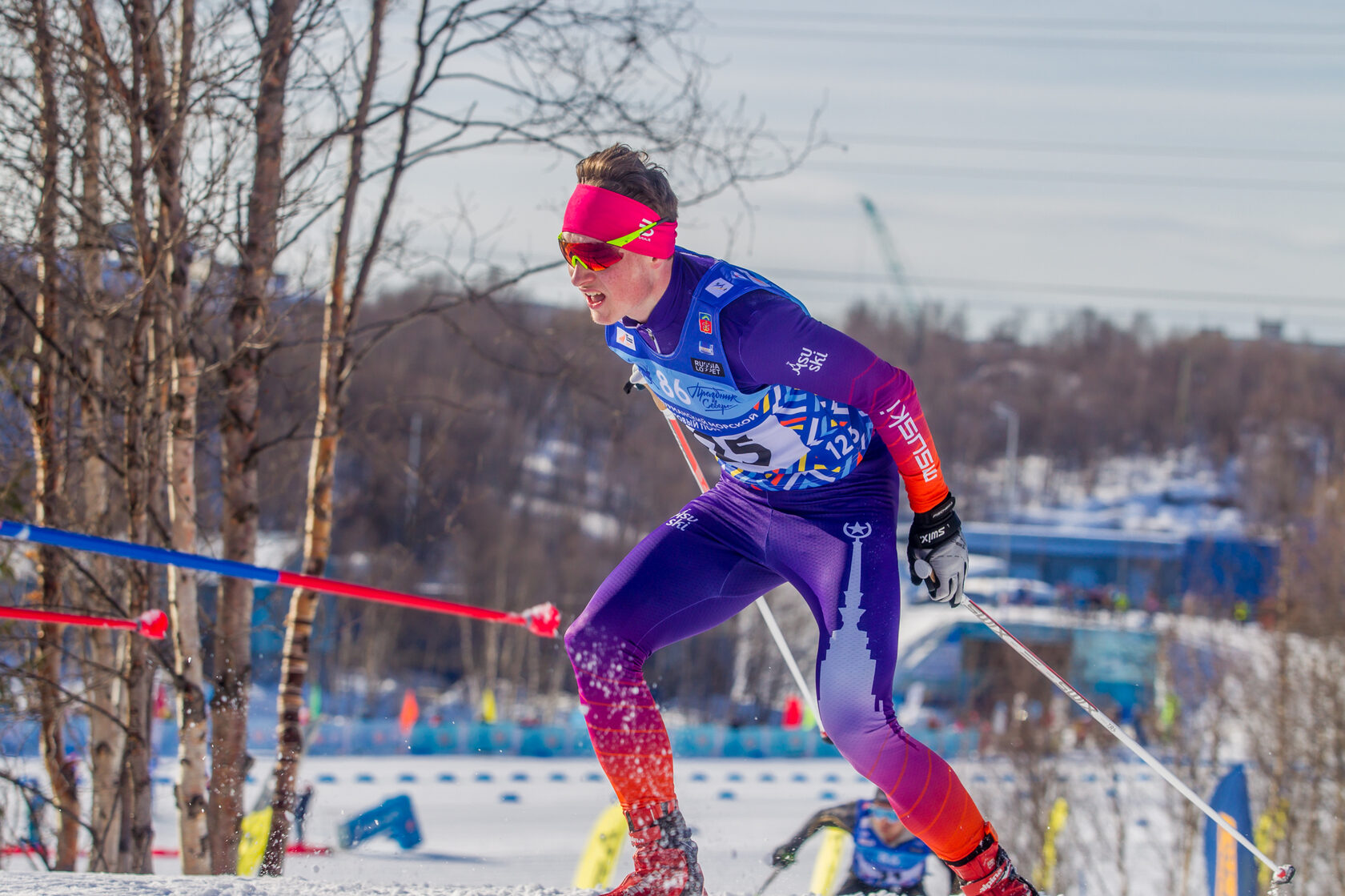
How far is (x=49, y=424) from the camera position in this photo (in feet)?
20.2

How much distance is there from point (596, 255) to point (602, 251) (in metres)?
0.02

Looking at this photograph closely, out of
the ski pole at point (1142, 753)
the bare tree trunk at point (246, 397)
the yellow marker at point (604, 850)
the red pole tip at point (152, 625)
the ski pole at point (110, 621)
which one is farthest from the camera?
the yellow marker at point (604, 850)

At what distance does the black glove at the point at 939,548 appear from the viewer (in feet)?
9.70

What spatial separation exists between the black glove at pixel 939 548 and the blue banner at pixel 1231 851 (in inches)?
104

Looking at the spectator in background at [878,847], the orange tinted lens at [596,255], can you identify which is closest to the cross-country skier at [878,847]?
the spectator in background at [878,847]

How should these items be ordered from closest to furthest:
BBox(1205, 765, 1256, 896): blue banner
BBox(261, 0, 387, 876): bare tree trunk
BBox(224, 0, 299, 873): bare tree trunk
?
1. BBox(224, 0, 299, 873): bare tree trunk
2. BBox(261, 0, 387, 876): bare tree trunk
3. BBox(1205, 765, 1256, 896): blue banner

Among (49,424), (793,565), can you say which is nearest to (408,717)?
(49,424)

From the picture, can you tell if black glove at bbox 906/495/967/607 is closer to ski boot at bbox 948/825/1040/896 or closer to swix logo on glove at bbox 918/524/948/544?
swix logo on glove at bbox 918/524/948/544

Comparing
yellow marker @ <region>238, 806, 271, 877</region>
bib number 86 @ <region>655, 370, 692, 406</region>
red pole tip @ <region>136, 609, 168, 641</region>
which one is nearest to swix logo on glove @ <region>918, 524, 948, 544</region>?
bib number 86 @ <region>655, 370, 692, 406</region>

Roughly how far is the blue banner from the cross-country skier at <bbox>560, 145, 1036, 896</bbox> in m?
2.75

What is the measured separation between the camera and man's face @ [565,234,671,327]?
277 cm

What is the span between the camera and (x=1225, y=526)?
216 feet

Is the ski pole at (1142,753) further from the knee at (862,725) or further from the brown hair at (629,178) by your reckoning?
the brown hair at (629,178)

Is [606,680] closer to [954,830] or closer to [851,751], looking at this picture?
[851,751]
